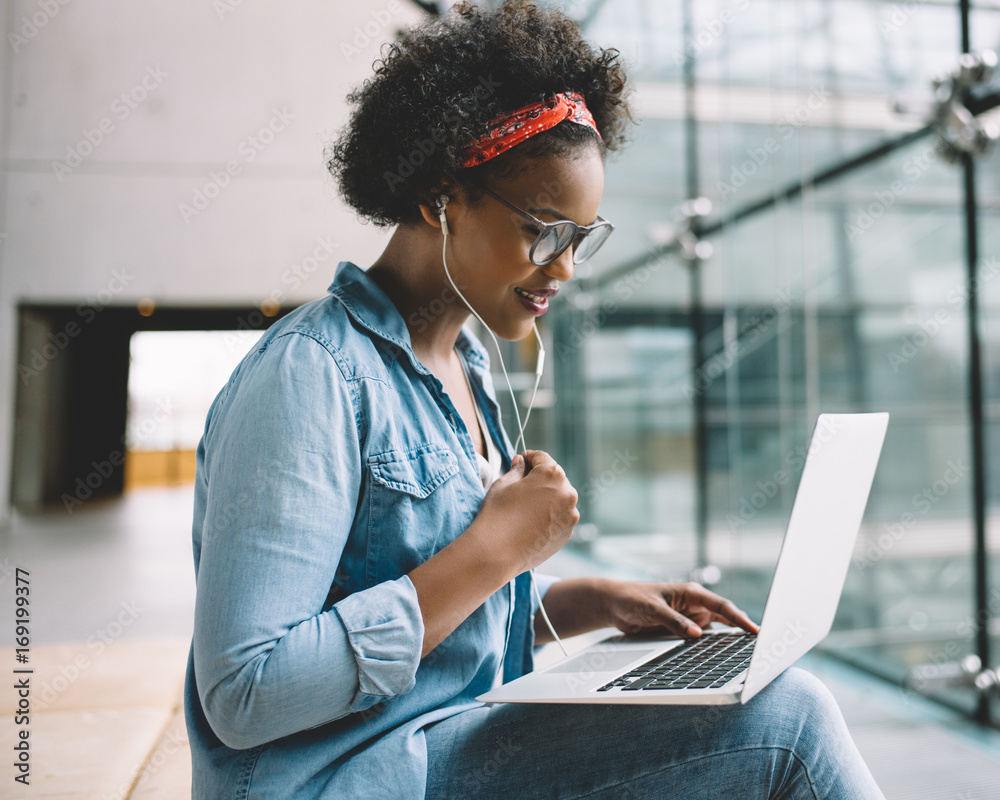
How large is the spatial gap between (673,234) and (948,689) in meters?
2.46

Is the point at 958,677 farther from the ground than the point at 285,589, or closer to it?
closer to it

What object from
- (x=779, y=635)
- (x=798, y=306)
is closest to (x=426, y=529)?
(x=779, y=635)

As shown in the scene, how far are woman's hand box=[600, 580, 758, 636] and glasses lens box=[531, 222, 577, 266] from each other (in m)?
0.50

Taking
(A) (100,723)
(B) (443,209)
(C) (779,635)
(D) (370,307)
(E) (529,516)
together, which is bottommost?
(A) (100,723)

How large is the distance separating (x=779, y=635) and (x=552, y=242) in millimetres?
527

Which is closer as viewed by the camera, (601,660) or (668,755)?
(668,755)

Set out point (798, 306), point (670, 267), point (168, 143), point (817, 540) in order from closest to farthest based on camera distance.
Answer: point (817, 540), point (798, 306), point (670, 267), point (168, 143)

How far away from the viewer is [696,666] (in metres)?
0.89

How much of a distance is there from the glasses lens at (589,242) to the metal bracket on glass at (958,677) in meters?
1.96

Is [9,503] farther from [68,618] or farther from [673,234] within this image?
[673,234]

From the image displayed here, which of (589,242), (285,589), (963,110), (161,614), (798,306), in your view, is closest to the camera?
(285,589)

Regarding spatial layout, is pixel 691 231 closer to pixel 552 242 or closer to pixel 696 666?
pixel 552 242

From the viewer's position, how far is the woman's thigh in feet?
2.57

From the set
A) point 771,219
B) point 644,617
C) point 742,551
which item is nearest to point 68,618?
point 742,551
